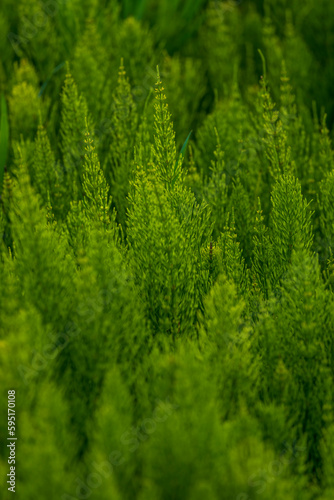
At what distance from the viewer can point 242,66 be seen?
2.63m

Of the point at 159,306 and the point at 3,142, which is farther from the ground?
the point at 3,142

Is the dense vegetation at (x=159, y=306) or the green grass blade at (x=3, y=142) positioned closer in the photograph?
the dense vegetation at (x=159, y=306)

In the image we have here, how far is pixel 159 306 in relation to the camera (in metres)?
1.25

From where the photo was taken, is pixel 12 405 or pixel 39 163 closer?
pixel 12 405

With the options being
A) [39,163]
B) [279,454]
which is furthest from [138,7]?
[279,454]

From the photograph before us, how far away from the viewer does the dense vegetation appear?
0.88 m

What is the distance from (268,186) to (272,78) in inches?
31.5

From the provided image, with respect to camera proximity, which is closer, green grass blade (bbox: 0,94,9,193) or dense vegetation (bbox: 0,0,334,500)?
dense vegetation (bbox: 0,0,334,500)

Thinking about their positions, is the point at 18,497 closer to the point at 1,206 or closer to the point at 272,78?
the point at 1,206

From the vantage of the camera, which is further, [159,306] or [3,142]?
[3,142]

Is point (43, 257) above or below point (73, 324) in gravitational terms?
above

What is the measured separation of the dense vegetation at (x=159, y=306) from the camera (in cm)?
88

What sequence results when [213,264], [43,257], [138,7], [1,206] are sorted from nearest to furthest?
[43,257] < [213,264] < [1,206] < [138,7]

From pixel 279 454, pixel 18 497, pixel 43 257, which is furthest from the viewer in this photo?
pixel 43 257
